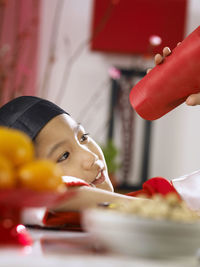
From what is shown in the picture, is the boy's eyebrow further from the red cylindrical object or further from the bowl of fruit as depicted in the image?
the bowl of fruit

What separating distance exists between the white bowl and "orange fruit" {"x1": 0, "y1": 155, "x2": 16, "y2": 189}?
3.3 inches

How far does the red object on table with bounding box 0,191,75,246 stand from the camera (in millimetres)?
417

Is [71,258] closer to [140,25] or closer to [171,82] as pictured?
[171,82]

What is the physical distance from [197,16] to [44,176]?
12.2 ft

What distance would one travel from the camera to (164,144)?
393 centimetres

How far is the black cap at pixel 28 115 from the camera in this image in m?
0.95

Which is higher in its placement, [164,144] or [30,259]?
[30,259]

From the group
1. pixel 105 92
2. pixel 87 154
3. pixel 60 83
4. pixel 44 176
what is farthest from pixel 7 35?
pixel 44 176

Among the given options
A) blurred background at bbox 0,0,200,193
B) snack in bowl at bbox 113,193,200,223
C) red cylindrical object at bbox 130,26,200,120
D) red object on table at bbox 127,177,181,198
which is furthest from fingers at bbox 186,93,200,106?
blurred background at bbox 0,0,200,193

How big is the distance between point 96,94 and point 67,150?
2878 millimetres

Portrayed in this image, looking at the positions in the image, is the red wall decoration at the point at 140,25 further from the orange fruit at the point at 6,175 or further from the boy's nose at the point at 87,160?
the orange fruit at the point at 6,175

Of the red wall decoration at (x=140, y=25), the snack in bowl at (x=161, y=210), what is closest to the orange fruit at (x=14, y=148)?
the snack in bowl at (x=161, y=210)

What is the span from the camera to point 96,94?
3811mm

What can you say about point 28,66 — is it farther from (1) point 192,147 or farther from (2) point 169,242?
(2) point 169,242
